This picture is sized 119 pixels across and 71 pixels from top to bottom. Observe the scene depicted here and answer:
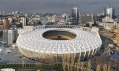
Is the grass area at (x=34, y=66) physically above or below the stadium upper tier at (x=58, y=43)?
→ below

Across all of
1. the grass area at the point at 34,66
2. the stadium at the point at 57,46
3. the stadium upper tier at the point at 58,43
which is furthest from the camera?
the stadium upper tier at the point at 58,43

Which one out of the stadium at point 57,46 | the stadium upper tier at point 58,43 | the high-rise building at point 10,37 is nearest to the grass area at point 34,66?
the stadium at point 57,46

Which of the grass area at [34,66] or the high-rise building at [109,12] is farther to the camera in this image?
the high-rise building at [109,12]

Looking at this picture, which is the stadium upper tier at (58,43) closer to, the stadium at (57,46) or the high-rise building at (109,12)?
the stadium at (57,46)

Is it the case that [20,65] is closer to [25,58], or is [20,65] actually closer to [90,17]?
[25,58]

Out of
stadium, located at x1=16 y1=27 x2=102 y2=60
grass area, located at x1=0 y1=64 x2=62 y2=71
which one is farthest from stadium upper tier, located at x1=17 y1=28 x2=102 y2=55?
grass area, located at x1=0 y1=64 x2=62 y2=71

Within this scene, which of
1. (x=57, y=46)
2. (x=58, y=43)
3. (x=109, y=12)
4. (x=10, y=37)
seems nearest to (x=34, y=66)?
(x=57, y=46)

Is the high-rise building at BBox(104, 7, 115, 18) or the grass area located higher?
the high-rise building at BBox(104, 7, 115, 18)

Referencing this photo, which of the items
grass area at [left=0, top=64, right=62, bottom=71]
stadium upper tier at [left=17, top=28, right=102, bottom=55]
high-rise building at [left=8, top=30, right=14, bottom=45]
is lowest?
grass area at [left=0, top=64, right=62, bottom=71]

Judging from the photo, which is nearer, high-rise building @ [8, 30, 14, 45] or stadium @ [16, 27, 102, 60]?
stadium @ [16, 27, 102, 60]

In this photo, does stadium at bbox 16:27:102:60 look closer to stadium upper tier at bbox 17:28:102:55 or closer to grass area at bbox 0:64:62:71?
stadium upper tier at bbox 17:28:102:55

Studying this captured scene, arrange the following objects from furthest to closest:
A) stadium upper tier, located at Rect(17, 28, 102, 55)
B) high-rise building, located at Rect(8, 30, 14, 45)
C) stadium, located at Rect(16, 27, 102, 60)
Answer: high-rise building, located at Rect(8, 30, 14, 45), stadium upper tier, located at Rect(17, 28, 102, 55), stadium, located at Rect(16, 27, 102, 60)

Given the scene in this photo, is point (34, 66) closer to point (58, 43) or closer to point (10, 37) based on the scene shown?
point (58, 43)

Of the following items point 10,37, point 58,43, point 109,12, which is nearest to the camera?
point 58,43
